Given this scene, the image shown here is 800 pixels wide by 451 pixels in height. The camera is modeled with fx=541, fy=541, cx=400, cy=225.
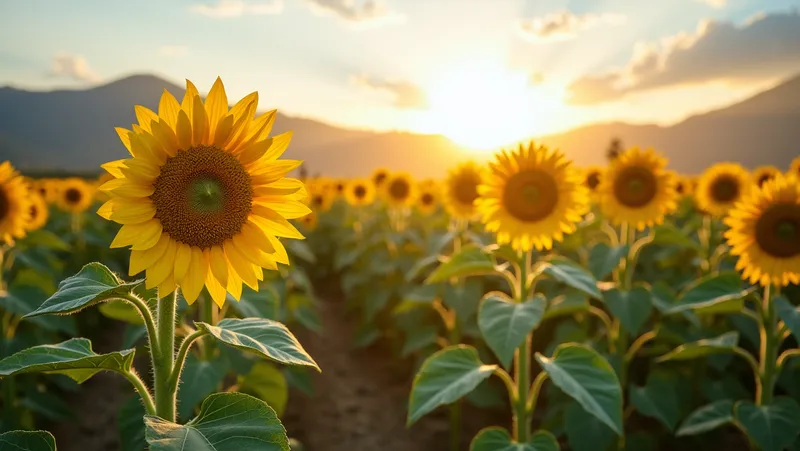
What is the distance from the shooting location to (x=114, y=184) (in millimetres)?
1836

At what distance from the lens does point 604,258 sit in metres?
4.97

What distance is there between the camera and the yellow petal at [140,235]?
181 centimetres

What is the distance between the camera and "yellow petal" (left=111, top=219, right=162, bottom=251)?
181cm

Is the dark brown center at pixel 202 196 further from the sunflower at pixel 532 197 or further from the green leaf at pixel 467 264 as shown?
the sunflower at pixel 532 197

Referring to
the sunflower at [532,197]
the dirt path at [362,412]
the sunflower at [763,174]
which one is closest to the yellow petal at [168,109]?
the sunflower at [532,197]

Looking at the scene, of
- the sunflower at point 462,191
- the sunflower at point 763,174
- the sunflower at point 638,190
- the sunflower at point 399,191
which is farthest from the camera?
the sunflower at point 399,191

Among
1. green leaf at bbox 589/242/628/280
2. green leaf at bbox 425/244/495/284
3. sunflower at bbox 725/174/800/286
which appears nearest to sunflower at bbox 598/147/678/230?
green leaf at bbox 589/242/628/280

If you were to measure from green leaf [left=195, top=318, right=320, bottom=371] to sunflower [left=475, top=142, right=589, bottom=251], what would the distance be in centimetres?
237

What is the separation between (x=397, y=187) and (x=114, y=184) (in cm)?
796

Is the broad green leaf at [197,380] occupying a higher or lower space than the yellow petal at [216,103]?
lower

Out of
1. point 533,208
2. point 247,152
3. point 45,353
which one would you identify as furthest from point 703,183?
point 45,353

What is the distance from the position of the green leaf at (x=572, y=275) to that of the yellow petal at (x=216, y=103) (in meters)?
2.37

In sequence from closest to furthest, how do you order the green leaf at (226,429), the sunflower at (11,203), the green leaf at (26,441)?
the green leaf at (226,429)
the green leaf at (26,441)
the sunflower at (11,203)

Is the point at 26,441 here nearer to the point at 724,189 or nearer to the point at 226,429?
the point at 226,429
